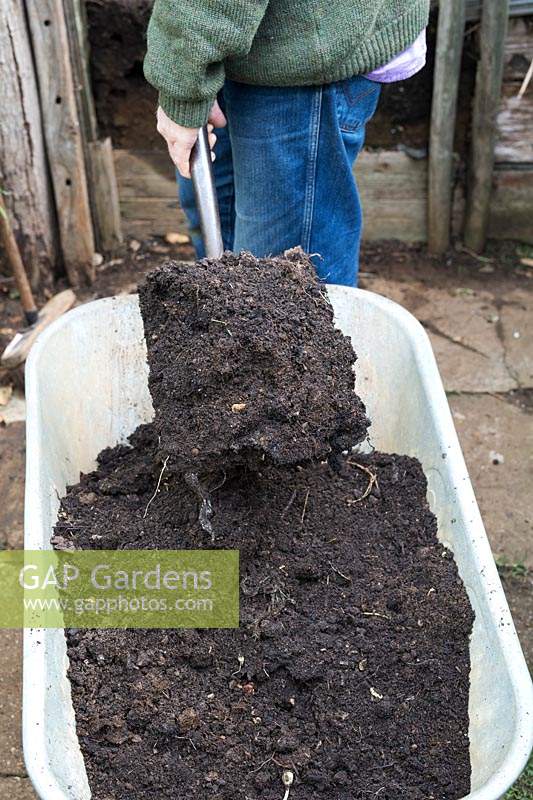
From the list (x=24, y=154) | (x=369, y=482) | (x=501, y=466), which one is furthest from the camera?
(x=24, y=154)

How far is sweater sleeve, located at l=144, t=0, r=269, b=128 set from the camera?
1.73 metres

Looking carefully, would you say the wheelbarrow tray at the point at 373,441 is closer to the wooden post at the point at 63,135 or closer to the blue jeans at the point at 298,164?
the blue jeans at the point at 298,164

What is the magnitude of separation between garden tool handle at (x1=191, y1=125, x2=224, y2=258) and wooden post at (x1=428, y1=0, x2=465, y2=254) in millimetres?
1910

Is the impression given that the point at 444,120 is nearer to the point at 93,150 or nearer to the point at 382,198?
the point at 382,198

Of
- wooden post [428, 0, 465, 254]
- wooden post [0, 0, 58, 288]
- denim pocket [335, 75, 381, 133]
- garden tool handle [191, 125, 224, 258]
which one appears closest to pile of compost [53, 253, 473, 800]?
garden tool handle [191, 125, 224, 258]

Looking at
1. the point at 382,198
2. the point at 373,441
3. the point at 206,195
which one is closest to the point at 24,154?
the point at 382,198

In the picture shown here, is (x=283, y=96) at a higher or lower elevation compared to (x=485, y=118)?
higher

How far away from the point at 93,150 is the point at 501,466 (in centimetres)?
205

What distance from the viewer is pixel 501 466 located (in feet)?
9.59

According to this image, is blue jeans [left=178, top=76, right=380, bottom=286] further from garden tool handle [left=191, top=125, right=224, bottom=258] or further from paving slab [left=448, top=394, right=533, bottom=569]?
paving slab [left=448, top=394, right=533, bottom=569]

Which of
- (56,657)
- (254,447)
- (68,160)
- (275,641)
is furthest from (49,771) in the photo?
(68,160)

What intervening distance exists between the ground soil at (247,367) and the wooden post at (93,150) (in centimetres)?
196

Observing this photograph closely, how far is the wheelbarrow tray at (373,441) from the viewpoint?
1396mm

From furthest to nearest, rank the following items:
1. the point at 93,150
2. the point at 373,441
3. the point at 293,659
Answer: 1. the point at 93,150
2. the point at 373,441
3. the point at 293,659
